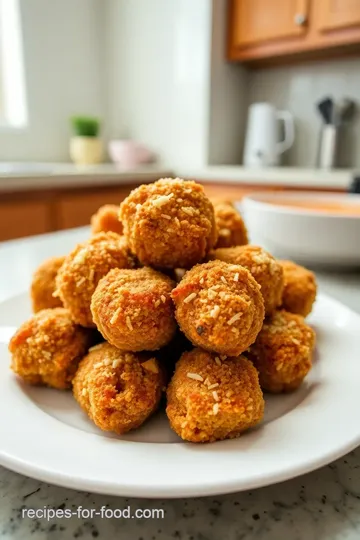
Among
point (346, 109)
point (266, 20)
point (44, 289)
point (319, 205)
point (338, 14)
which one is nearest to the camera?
point (44, 289)

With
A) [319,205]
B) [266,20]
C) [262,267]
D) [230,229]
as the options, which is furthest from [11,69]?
[262,267]

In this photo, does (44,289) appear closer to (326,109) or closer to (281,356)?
(281,356)

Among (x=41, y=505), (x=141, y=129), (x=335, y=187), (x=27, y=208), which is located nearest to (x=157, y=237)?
(x=41, y=505)

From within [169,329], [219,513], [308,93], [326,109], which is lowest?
[219,513]

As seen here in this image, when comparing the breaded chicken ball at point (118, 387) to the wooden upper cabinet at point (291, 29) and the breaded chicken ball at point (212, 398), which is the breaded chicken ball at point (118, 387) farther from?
the wooden upper cabinet at point (291, 29)

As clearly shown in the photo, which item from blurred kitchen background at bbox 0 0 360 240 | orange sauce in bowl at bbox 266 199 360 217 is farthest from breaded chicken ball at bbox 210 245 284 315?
blurred kitchen background at bbox 0 0 360 240

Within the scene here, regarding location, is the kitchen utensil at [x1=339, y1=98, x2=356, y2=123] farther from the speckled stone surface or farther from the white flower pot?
the speckled stone surface
